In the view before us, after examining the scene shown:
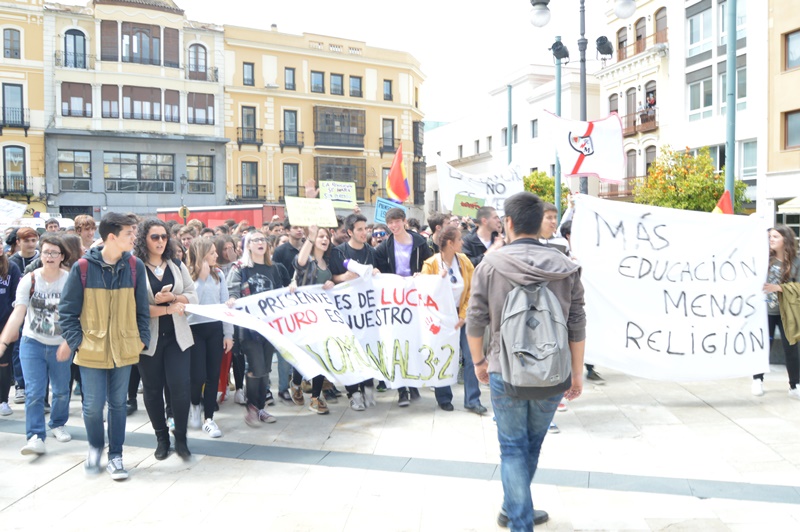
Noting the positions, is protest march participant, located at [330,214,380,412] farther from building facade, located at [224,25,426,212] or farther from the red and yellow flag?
building facade, located at [224,25,426,212]

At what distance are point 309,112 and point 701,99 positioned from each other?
953 inches

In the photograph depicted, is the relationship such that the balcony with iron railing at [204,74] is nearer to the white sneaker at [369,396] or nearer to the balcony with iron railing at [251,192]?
the balcony with iron railing at [251,192]

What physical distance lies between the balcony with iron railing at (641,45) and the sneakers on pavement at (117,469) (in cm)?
3599

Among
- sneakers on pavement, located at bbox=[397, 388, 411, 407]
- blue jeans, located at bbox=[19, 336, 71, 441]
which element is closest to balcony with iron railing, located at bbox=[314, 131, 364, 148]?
sneakers on pavement, located at bbox=[397, 388, 411, 407]

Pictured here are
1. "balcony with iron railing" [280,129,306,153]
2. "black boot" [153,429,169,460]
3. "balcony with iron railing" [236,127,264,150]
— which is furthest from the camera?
"balcony with iron railing" [280,129,306,153]

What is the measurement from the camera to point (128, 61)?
39781mm

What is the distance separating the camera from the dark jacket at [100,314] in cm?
504

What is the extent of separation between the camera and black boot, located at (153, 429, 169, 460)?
5.57 meters

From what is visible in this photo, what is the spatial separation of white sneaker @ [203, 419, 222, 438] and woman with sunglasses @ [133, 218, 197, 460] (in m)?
0.53

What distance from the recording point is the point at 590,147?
10.9 meters

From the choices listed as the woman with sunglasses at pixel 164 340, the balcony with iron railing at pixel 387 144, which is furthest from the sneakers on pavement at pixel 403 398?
the balcony with iron railing at pixel 387 144

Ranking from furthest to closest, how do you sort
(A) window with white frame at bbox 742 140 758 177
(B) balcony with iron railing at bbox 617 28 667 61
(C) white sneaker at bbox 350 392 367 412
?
1. (B) balcony with iron railing at bbox 617 28 667 61
2. (A) window with white frame at bbox 742 140 758 177
3. (C) white sneaker at bbox 350 392 367 412

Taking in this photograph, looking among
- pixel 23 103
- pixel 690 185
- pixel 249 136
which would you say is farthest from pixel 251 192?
pixel 690 185

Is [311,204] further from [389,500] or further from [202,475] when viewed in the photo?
[389,500]
